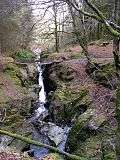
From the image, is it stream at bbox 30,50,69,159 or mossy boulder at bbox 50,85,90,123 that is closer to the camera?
stream at bbox 30,50,69,159

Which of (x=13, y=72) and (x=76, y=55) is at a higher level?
(x=13, y=72)

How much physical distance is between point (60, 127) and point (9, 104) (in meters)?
4.61

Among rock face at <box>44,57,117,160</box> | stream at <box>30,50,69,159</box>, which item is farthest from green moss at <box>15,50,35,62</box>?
stream at <box>30,50,69,159</box>

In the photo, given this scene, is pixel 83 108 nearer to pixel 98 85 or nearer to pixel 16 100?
pixel 98 85

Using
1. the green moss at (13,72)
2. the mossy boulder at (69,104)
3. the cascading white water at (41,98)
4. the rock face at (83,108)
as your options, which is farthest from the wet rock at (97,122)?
the green moss at (13,72)

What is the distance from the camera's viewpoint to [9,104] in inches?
802

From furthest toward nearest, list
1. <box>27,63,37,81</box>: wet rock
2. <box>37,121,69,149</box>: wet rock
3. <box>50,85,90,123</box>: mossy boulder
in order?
1. <box>27,63,37,81</box>: wet rock
2. <box>50,85,90,123</box>: mossy boulder
3. <box>37,121,69,149</box>: wet rock

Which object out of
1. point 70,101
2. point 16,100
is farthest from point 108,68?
point 16,100

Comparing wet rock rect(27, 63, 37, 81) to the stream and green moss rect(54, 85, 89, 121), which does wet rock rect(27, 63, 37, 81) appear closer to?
the stream

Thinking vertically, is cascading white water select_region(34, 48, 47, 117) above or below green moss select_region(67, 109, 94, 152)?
below

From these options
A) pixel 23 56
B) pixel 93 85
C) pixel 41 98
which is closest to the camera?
pixel 93 85

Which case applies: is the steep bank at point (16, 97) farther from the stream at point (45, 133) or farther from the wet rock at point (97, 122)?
the wet rock at point (97, 122)

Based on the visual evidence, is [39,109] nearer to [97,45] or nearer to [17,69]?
[17,69]

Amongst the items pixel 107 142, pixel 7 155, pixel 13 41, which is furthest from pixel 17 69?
pixel 107 142
